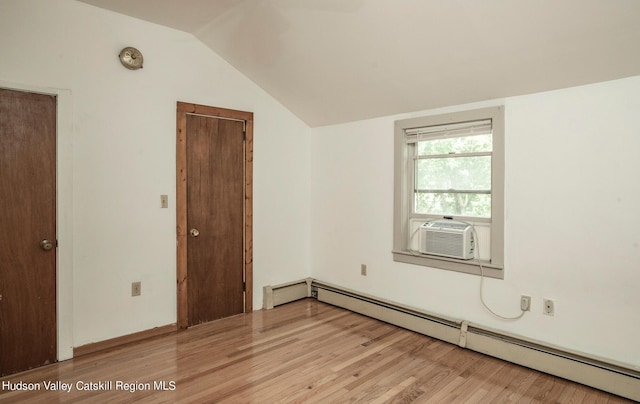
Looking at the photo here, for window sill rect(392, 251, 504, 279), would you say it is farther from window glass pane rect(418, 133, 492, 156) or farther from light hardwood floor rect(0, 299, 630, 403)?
window glass pane rect(418, 133, 492, 156)

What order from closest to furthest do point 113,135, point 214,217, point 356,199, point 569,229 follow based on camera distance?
point 569,229, point 113,135, point 214,217, point 356,199

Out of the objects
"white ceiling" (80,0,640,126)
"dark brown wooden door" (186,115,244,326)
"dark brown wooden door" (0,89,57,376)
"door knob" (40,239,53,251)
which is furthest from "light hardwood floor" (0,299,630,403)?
"white ceiling" (80,0,640,126)

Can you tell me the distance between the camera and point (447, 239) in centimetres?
329

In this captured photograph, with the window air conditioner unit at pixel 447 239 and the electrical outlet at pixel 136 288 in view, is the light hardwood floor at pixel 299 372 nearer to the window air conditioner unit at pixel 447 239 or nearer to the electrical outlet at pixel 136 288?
the electrical outlet at pixel 136 288

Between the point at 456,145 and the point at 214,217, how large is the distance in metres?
2.43

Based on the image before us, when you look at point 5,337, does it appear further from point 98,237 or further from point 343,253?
point 343,253

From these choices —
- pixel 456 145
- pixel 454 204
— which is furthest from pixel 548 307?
pixel 456 145

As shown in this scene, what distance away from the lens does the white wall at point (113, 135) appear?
281 centimetres

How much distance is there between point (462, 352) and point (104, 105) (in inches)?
141

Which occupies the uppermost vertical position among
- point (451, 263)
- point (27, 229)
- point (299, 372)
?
point (27, 229)

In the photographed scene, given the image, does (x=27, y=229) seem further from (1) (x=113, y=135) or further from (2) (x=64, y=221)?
(1) (x=113, y=135)

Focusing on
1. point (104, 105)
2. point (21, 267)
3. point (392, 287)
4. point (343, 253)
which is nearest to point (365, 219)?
point (343, 253)

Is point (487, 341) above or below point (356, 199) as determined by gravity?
below

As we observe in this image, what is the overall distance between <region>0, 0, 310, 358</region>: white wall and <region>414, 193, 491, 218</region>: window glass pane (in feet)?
7.14
